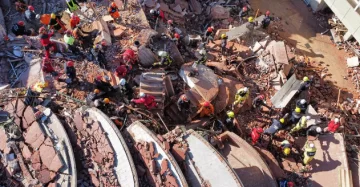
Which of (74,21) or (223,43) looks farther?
(223,43)

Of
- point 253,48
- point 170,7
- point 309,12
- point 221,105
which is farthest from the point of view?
point 309,12

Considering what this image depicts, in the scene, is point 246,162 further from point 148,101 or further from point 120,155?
point 120,155

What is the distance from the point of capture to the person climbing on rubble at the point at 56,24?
15.7 meters

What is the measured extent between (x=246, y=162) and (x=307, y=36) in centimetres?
1116

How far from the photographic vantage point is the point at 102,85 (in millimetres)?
13859

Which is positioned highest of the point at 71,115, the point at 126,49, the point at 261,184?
the point at 126,49

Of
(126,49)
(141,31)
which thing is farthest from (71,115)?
(141,31)

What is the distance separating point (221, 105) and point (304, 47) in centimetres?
793

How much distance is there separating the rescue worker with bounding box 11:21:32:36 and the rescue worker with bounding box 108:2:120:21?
411cm

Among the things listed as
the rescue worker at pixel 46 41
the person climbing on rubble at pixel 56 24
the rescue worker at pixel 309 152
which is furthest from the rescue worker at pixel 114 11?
the rescue worker at pixel 309 152

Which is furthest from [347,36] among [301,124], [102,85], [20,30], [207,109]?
[20,30]

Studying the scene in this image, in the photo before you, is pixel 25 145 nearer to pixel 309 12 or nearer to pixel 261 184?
pixel 261 184

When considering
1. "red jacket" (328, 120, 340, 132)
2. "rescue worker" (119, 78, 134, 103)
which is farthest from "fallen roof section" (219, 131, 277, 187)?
"rescue worker" (119, 78, 134, 103)

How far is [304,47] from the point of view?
20078mm
